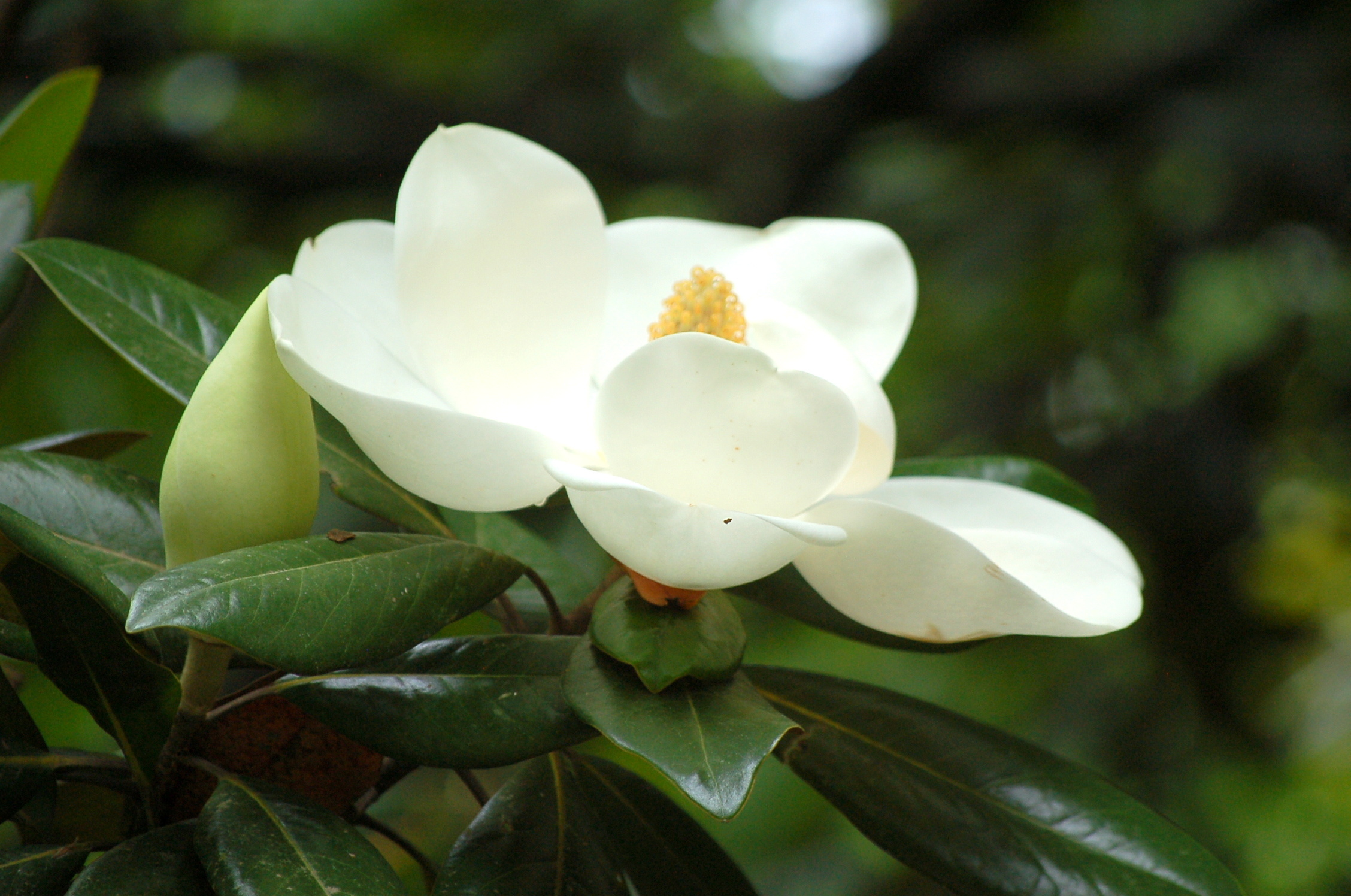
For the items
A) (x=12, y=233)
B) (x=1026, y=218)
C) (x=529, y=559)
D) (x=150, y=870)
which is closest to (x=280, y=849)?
(x=150, y=870)

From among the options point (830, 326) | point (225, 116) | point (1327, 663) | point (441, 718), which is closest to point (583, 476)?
point (441, 718)

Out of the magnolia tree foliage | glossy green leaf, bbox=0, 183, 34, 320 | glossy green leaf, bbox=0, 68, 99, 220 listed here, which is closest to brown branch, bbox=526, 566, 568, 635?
the magnolia tree foliage

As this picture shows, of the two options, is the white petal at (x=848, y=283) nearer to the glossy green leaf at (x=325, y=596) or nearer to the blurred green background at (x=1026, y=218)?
the glossy green leaf at (x=325, y=596)

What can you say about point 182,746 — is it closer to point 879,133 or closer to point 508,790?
point 508,790

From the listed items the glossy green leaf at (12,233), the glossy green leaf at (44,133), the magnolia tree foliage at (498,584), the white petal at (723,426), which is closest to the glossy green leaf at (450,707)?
the magnolia tree foliage at (498,584)

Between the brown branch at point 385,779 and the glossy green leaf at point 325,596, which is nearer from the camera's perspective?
the glossy green leaf at point 325,596

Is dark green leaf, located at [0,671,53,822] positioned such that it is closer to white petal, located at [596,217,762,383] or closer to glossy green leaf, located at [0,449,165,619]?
glossy green leaf, located at [0,449,165,619]
